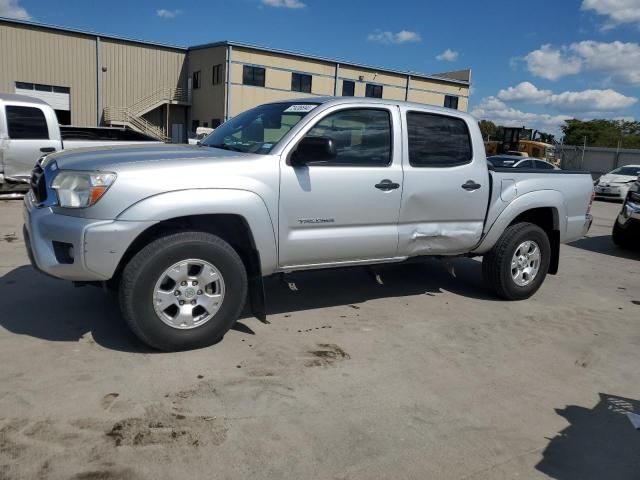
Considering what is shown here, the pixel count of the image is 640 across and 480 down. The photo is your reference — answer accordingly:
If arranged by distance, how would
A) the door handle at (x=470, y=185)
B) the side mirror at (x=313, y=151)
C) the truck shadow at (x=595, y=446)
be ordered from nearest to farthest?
the truck shadow at (x=595, y=446) → the side mirror at (x=313, y=151) → the door handle at (x=470, y=185)

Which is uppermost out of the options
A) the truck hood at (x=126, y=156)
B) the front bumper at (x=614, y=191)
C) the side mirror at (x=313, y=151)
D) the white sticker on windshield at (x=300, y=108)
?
the white sticker on windshield at (x=300, y=108)

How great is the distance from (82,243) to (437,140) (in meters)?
3.25


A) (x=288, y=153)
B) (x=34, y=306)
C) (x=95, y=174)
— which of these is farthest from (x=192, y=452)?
(x=34, y=306)

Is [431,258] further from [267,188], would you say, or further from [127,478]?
[127,478]

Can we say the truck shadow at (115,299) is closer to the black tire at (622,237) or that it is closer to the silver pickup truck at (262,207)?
the silver pickup truck at (262,207)

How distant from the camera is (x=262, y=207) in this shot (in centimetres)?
401

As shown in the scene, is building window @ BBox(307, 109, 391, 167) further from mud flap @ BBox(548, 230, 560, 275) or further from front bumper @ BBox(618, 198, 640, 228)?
front bumper @ BBox(618, 198, 640, 228)

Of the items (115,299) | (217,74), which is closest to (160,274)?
(115,299)

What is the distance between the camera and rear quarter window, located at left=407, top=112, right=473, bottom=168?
16.2 feet

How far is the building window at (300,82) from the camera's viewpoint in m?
41.5

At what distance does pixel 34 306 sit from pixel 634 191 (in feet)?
31.5

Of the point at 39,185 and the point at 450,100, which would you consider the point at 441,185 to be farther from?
the point at 450,100

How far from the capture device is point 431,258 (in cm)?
529

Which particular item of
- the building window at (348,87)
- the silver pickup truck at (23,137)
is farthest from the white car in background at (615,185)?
the building window at (348,87)
